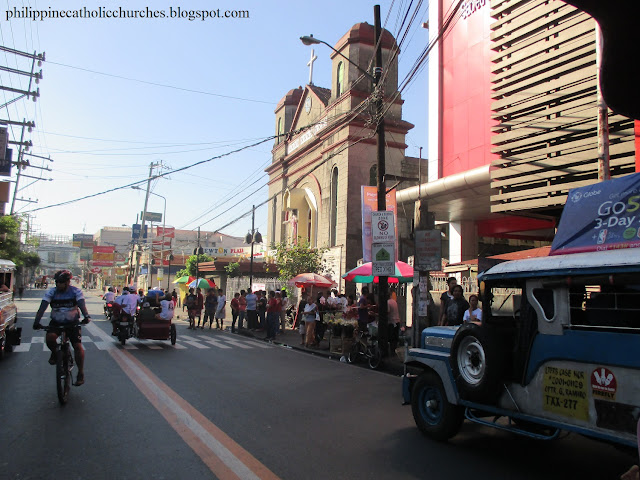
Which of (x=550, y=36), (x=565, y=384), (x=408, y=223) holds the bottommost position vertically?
(x=565, y=384)

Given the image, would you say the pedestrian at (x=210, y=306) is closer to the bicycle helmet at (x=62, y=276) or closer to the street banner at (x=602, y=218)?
the bicycle helmet at (x=62, y=276)

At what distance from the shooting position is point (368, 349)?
1207 cm

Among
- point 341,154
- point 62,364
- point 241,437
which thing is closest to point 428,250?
point 241,437

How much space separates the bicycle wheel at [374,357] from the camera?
1175cm

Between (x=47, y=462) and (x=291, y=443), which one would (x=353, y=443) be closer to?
(x=291, y=443)

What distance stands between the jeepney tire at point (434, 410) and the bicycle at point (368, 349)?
17.9ft

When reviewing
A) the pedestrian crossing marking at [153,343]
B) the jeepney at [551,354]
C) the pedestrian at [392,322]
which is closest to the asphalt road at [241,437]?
the jeepney at [551,354]

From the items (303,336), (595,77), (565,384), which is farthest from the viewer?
(303,336)

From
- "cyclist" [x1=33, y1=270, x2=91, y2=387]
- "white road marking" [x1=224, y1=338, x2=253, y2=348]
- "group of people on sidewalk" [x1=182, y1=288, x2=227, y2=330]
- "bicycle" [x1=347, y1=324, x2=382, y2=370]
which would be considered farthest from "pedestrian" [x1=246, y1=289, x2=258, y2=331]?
"cyclist" [x1=33, y1=270, x2=91, y2=387]

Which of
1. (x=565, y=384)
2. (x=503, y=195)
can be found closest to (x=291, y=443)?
(x=565, y=384)

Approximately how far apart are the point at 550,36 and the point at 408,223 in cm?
1710

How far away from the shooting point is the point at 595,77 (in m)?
10.8

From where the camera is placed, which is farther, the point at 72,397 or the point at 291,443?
the point at 72,397

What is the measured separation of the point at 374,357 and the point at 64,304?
6863 millimetres
